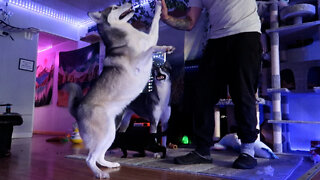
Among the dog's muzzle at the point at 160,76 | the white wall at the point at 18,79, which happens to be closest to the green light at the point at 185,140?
the dog's muzzle at the point at 160,76

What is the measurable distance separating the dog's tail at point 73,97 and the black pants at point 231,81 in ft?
2.75

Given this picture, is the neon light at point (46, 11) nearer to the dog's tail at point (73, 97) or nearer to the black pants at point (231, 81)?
the dog's tail at point (73, 97)

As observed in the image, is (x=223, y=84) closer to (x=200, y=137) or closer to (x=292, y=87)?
(x=200, y=137)

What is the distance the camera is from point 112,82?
1.37 metres

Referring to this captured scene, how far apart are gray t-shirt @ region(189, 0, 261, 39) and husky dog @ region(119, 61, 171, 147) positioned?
987mm

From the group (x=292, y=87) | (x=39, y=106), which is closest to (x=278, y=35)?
(x=292, y=87)

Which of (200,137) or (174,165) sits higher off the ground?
(200,137)

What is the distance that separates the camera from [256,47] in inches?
63.1

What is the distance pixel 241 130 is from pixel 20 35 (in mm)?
4915

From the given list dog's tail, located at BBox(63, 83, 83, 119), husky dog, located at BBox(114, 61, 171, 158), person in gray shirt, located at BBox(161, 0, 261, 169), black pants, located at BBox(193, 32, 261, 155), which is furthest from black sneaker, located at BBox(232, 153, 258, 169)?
dog's tail, located at BBox(63, 83, 83, 119)

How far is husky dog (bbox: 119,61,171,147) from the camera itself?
244 centimetres

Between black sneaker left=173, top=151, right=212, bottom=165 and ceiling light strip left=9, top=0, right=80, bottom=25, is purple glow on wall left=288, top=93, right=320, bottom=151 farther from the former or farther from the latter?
ceiling light strip left=9, top=0, right=80, bottom=25

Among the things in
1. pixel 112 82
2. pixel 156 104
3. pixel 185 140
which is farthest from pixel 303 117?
pixel 112 82

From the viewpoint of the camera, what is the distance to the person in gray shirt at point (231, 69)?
1576 mm
